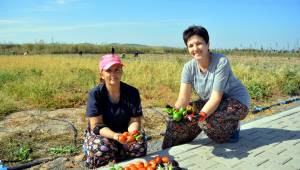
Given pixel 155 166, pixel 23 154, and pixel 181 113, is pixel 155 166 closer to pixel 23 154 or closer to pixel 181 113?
pixel 181 113

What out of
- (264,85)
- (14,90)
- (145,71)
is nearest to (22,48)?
(145,71)

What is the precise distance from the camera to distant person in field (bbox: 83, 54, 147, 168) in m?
3.14

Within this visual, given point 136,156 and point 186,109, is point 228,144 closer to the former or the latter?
point 186,109

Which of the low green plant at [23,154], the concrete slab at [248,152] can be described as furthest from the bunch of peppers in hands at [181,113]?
the low green plant at [23,154]

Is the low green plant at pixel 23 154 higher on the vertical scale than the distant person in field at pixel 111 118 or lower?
lower

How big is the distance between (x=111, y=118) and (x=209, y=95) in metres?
1.14

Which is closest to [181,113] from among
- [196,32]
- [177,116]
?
[177,116]

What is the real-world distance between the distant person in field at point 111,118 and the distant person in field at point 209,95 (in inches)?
21.8

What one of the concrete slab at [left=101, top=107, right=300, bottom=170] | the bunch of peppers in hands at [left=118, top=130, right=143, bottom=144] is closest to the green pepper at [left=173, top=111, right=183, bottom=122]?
the concrete slab at [left=101, top=107, right=300, bottom=170]

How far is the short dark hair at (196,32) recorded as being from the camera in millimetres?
Result: 3434

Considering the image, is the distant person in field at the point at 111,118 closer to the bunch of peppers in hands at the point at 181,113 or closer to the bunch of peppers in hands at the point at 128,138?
the bunch of peppers in hands at the point at 128,138

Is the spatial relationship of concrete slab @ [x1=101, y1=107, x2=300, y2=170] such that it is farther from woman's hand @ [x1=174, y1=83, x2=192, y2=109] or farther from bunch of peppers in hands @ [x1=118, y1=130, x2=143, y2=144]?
woman's hand @ [x1=174, y1=83, x2=192, y2=109]

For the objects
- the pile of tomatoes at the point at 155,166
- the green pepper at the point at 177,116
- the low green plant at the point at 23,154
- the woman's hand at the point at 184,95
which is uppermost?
the woman's hand at the point at 184,95

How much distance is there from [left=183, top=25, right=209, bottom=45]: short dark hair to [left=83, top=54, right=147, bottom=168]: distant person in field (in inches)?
32.0
